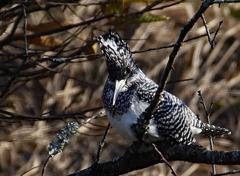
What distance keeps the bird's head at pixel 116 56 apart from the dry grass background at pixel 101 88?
6.41 ft

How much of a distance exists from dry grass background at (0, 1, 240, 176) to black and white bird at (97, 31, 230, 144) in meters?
1.95

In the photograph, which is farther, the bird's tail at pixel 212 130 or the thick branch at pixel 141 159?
the bird's tail at pixel 212 130

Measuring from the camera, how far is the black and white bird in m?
2.63

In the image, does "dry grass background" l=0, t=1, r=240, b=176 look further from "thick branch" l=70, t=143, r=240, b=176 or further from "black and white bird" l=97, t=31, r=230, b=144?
"thick branch" l=70, t=143, r=240, b=176

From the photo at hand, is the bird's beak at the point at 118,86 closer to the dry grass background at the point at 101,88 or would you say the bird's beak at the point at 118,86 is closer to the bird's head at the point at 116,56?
the bird's head at the point at 116,56

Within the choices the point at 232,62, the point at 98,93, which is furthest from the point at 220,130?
the point at 232,62

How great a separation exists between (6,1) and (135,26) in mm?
3452

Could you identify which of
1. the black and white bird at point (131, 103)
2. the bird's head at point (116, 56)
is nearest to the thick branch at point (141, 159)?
the black and white bird at point (131, 103)

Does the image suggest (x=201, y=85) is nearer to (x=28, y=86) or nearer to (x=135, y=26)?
(x=135, y=26)

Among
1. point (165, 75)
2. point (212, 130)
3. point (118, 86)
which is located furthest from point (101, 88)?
point (165, 75)

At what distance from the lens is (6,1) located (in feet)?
7.95

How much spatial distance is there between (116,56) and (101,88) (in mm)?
2751

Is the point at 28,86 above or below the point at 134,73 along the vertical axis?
above

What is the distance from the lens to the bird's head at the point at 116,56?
2621 millimetres
